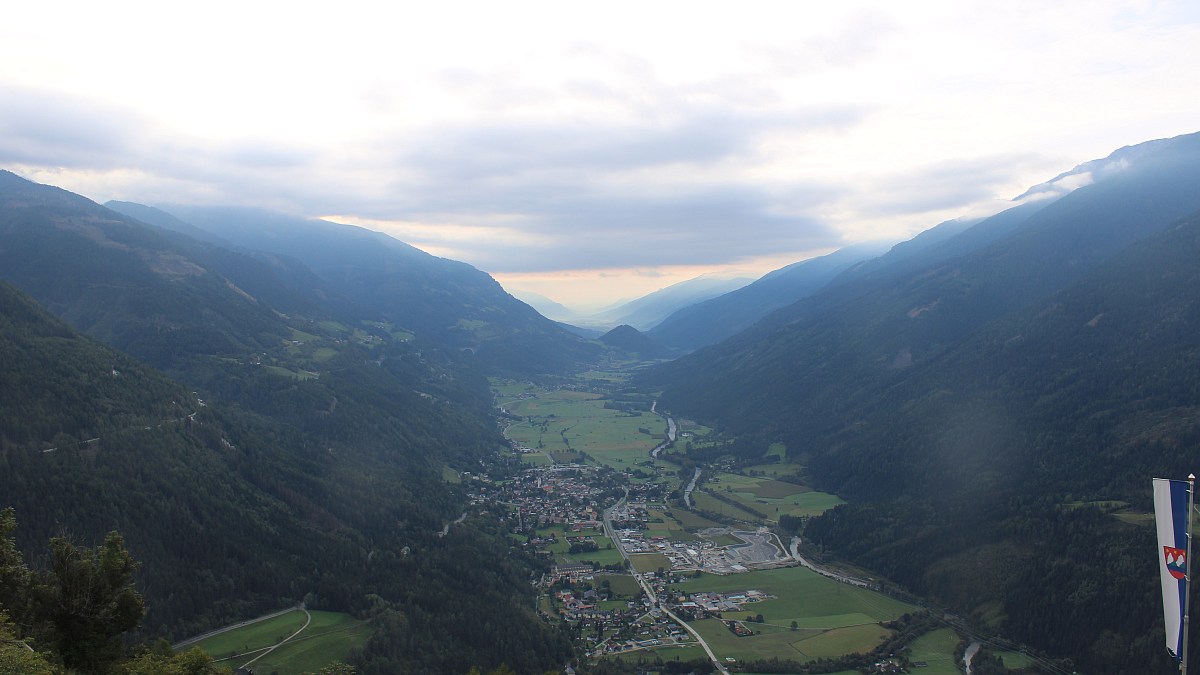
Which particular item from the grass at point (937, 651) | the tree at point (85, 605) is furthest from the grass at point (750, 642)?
the tree at point (85, 605)

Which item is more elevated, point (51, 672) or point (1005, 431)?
point (51, 672)

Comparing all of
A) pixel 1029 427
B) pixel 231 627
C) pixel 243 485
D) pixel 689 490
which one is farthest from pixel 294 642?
pixel 1029 427

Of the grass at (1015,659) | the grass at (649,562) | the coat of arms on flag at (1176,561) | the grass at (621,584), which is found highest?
the coat of arms on flag at (1176,561)

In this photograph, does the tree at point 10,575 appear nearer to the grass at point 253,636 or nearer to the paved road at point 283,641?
the paved road at point 283,641

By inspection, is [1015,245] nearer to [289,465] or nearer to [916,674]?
[916,674]

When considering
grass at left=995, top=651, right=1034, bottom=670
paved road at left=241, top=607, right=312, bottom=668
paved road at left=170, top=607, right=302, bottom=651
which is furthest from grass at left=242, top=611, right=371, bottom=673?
grass at left=995, top=651, right=1034, bottom=670

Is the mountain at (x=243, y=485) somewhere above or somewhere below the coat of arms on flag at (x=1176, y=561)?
below

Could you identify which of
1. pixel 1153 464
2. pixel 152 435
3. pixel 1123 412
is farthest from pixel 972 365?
pixel 152 435
